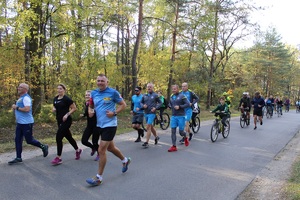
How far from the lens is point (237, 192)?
16.6 feet

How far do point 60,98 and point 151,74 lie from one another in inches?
718

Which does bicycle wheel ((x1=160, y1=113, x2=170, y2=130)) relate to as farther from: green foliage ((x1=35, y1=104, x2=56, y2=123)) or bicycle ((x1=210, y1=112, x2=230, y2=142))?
green foliage ((x1=35, y1=104, x2=56, y2=123))

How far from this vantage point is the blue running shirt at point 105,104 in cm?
507

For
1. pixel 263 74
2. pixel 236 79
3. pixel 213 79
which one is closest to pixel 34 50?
pixel 213 79

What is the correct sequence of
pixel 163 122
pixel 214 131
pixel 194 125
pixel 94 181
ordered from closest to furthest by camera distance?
pixel 94 181 → pixel 214 131 → pixel 194 125 → pixel 163 122

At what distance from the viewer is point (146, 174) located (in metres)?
5.88

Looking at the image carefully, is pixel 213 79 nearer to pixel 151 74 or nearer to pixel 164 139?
pixel 151 74

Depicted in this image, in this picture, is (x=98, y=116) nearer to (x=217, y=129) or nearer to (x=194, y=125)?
(x=217, y=129)

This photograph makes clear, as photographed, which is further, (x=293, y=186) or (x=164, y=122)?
(x=164, y=122)

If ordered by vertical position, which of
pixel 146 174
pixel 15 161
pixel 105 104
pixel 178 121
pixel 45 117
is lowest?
pixel 146 174

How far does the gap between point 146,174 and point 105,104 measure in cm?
187

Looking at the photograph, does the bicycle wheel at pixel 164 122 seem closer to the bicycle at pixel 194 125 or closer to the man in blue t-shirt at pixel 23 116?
the bicycle at pixel 194 125

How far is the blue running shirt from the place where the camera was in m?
5.07

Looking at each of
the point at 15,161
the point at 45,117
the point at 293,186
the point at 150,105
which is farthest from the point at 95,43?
the point at 293,186
